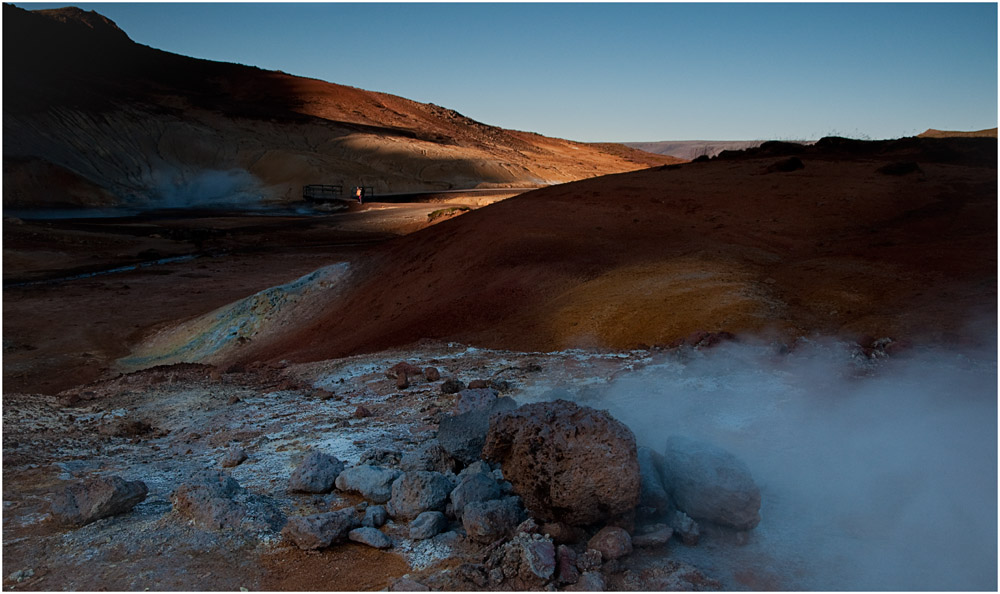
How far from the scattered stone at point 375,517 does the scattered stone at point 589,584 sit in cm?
110

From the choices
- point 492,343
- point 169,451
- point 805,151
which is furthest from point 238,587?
point 805,151

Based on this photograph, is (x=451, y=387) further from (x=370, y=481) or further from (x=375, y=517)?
(x=375, y=517)

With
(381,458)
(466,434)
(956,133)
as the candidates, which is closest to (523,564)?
(466,434)

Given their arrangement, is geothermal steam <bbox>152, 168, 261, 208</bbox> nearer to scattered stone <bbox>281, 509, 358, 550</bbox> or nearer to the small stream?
the small stream

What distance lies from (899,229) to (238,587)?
414 inches

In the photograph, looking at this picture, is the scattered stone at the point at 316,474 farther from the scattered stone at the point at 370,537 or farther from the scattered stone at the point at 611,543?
the scattered stone at the point at 611,543

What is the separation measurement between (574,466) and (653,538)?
1.53ft

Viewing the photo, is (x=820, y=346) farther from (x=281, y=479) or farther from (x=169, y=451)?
(x=169, y=451)

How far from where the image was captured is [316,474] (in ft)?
13.2

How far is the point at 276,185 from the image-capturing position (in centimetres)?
4331

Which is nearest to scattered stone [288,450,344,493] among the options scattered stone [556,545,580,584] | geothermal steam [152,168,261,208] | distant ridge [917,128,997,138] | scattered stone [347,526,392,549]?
scattered stone [347,526,392,549]

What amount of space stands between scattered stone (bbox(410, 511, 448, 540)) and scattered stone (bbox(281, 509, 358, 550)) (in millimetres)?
300

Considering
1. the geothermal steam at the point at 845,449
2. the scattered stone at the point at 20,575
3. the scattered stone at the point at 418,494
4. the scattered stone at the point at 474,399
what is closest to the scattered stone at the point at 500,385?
the scattered stone at the point at 474,399

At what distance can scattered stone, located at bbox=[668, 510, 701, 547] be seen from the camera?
3223mm
